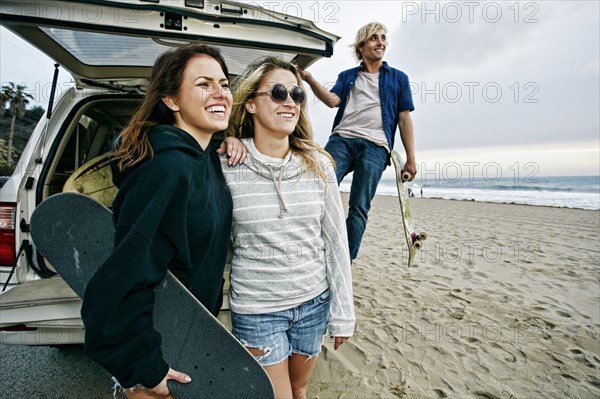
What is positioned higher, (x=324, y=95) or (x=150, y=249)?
(x=324, y=95)

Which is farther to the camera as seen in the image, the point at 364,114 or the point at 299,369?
the point at 364,114

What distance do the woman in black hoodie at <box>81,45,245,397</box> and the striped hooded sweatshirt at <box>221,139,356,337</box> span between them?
85 millimetres

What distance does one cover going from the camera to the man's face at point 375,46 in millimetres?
3068

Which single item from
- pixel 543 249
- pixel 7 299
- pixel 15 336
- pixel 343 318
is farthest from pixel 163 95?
pixel 543 249

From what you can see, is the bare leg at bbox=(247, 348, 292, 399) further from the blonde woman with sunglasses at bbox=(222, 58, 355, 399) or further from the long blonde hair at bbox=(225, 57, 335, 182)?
the long blonde hair at bbox=(225, 57, 335, 182)

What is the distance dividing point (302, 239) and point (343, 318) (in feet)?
1.47

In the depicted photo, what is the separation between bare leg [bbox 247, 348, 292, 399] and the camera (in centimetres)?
144

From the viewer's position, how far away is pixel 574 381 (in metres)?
2.54

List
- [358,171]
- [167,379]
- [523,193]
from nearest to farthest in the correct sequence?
[167,379] < [358,171] < [523,193]

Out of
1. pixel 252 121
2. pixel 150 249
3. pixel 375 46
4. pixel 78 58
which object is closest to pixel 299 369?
pixel 150 249

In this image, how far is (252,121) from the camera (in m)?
1.75

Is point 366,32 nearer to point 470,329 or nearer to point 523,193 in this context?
point 470,329

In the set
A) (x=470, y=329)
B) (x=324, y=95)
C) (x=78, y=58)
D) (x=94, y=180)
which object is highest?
(x=78, y=58)

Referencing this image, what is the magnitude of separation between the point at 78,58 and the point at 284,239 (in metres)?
2.20
